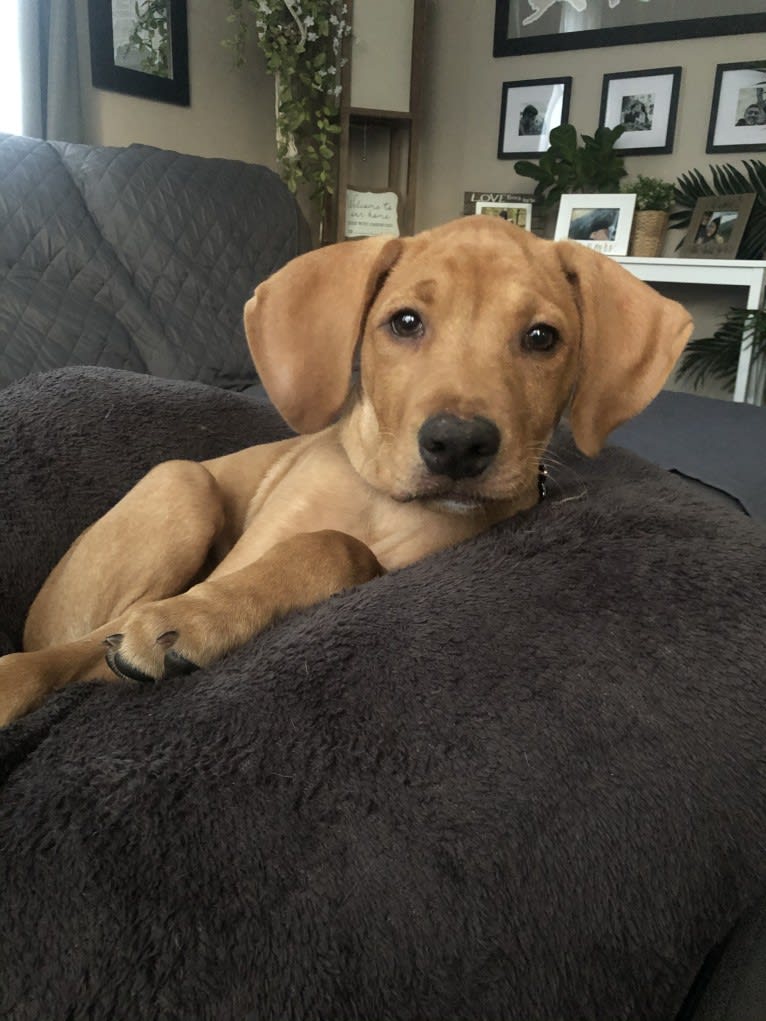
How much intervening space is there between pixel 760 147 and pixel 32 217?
13.8 feet

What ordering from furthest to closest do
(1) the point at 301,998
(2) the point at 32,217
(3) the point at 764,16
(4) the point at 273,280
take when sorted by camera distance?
(3) the point at 764,16
(2) the point at 32,217
(4) the point at 273,280
(1) the point at 301,998

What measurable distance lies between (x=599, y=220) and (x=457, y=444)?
13.7 feet

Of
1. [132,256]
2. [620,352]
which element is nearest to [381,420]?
[620,352]

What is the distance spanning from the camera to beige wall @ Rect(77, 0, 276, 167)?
4.40 m

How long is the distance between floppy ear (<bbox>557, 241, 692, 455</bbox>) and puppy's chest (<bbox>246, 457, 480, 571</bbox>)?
1.03 feet

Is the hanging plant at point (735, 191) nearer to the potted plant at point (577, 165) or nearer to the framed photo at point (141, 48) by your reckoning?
the potted plant at point (577, 165)

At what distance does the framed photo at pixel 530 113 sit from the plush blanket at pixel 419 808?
504cm

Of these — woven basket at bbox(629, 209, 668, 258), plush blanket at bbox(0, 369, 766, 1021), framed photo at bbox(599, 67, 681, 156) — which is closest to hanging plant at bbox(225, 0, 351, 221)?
framed photo at bbox(599, 67, 681, 156)

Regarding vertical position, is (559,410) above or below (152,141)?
below

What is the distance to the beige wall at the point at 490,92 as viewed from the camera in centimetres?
499

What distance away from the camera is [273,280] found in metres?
1.54

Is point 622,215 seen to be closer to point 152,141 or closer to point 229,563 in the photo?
point 152,141

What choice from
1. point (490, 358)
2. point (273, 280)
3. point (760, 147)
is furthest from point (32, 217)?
point (760, 147)

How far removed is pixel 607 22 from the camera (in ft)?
16.8
